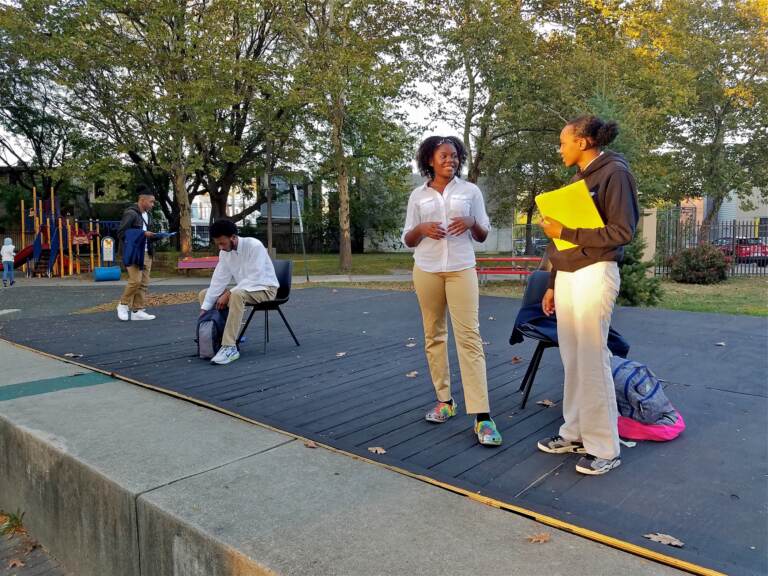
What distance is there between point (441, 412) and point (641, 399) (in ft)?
3.94

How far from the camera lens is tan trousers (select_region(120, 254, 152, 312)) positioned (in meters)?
8.05

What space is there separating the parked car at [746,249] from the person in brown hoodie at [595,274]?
18926 millimetres

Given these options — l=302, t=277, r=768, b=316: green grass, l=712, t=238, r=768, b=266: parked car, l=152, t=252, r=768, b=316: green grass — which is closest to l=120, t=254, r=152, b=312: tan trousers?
l=302, t=277, r=768, b=316: green grass

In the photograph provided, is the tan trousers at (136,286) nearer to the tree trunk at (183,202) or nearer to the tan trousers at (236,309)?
the tan trousers at (236,309)

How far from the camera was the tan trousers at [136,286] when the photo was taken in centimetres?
805

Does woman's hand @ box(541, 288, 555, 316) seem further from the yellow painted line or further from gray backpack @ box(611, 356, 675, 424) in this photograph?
the yellow painted line

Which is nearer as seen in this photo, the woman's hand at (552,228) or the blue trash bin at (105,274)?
the woman's hand at (552,228)

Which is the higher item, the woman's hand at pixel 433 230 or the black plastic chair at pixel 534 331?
the woman's hand at pixel 433 230

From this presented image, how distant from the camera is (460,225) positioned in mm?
3301

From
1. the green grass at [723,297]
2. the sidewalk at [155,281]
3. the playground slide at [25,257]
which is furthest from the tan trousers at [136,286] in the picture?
the playground slide at [25,257]

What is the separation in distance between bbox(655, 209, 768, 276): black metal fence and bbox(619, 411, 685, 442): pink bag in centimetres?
1515

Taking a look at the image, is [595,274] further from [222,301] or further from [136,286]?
[136,286]

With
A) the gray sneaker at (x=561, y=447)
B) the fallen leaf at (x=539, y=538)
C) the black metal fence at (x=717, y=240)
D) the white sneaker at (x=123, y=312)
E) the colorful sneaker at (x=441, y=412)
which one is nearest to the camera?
the fallen leaf at (x=539, y=538)

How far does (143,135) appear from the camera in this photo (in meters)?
19.9
